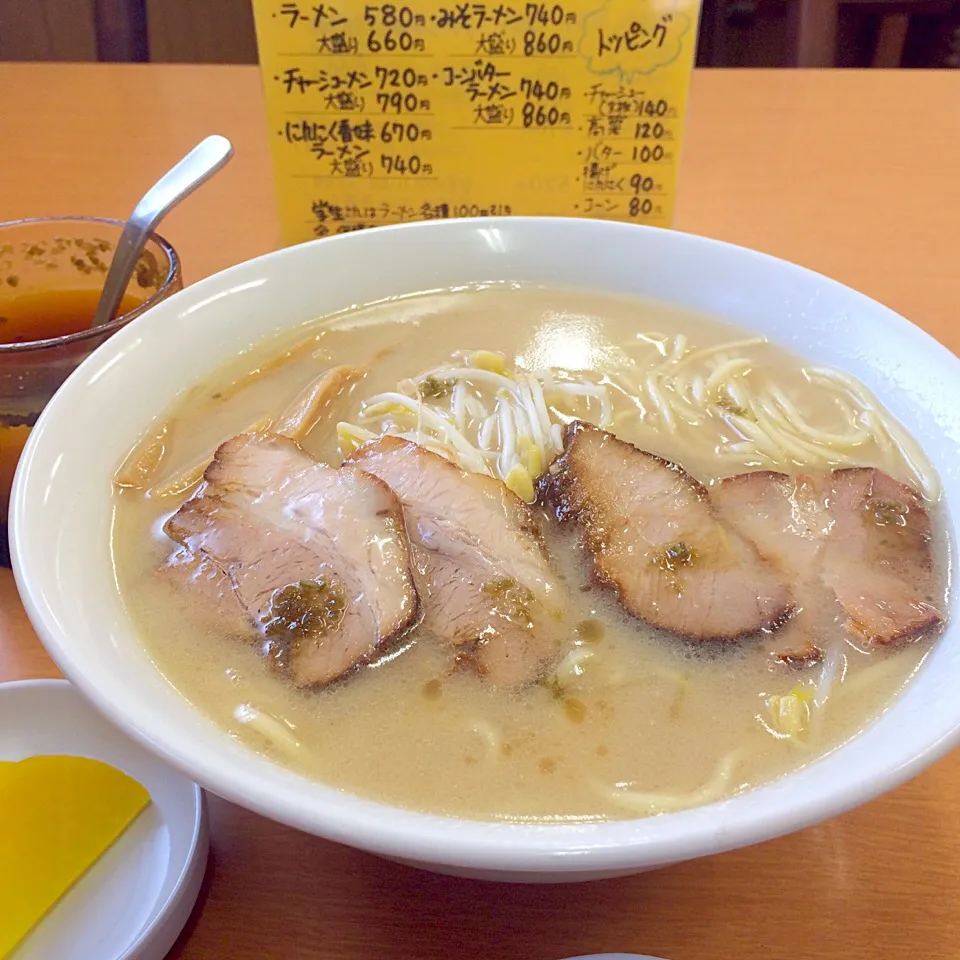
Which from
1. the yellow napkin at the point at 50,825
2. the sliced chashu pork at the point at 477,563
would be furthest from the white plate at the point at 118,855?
the sliced chashu pork at the point at 477,563

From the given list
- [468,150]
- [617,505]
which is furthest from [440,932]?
[468,150]

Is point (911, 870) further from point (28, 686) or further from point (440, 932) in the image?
point (28, 686)

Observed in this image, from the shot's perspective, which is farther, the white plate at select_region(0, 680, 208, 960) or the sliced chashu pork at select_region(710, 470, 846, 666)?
the sliced chashu pork at select_region(710, 470, 846, 666)

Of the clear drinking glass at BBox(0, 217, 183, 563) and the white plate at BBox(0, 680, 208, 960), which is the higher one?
the clear drinking glass at BBox(0, 217, 183, 563)

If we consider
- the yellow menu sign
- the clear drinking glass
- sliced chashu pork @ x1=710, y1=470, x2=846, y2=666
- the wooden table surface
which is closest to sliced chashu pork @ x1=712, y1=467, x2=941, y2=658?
sliced chashu pork @ x1=710, y1=470, x2=846, y2=666

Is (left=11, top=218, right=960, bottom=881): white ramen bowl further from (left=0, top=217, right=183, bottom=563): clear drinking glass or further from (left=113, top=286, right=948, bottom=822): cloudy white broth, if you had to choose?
(left=0, top=217, right=183, bottom=563): clear drinking glass
